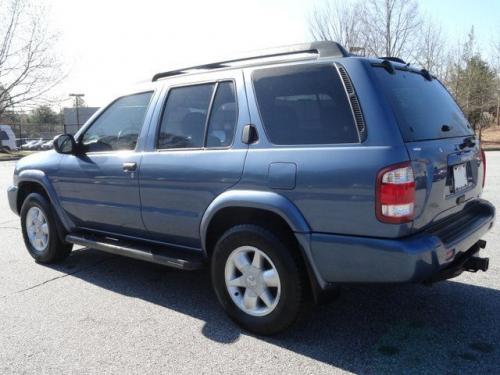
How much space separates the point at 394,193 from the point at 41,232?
4.00 metres

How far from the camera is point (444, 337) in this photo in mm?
3141

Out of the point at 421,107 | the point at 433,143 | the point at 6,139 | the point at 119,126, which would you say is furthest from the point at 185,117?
the point at 6,139

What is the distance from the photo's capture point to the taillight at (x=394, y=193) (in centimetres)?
264

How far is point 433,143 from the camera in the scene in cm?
297

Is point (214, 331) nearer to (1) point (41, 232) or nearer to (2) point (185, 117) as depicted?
(2) point (185, 117)

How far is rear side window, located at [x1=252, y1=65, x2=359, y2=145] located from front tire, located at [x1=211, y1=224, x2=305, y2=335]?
27.5 inches

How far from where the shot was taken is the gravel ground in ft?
9.46

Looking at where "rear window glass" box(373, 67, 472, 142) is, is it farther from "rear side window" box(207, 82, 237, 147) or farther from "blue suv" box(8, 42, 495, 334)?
"rear side window" box(207, 82, 237, 147)

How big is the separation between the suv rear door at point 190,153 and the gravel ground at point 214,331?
65cm

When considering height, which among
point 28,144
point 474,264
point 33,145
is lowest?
point 474,264

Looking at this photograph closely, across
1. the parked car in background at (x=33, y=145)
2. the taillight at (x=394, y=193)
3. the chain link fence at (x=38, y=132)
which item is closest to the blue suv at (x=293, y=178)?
the taillight at (x=394, y=193)

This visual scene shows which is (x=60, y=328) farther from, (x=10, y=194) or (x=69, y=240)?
(x=10, y=194)

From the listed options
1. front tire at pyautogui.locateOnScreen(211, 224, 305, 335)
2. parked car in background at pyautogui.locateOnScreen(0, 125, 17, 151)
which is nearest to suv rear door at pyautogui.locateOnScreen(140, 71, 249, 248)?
front tire at pyautogui.locateOnScreen(211, 224, 305, 335)

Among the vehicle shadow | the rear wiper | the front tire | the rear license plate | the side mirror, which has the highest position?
the side mirror
